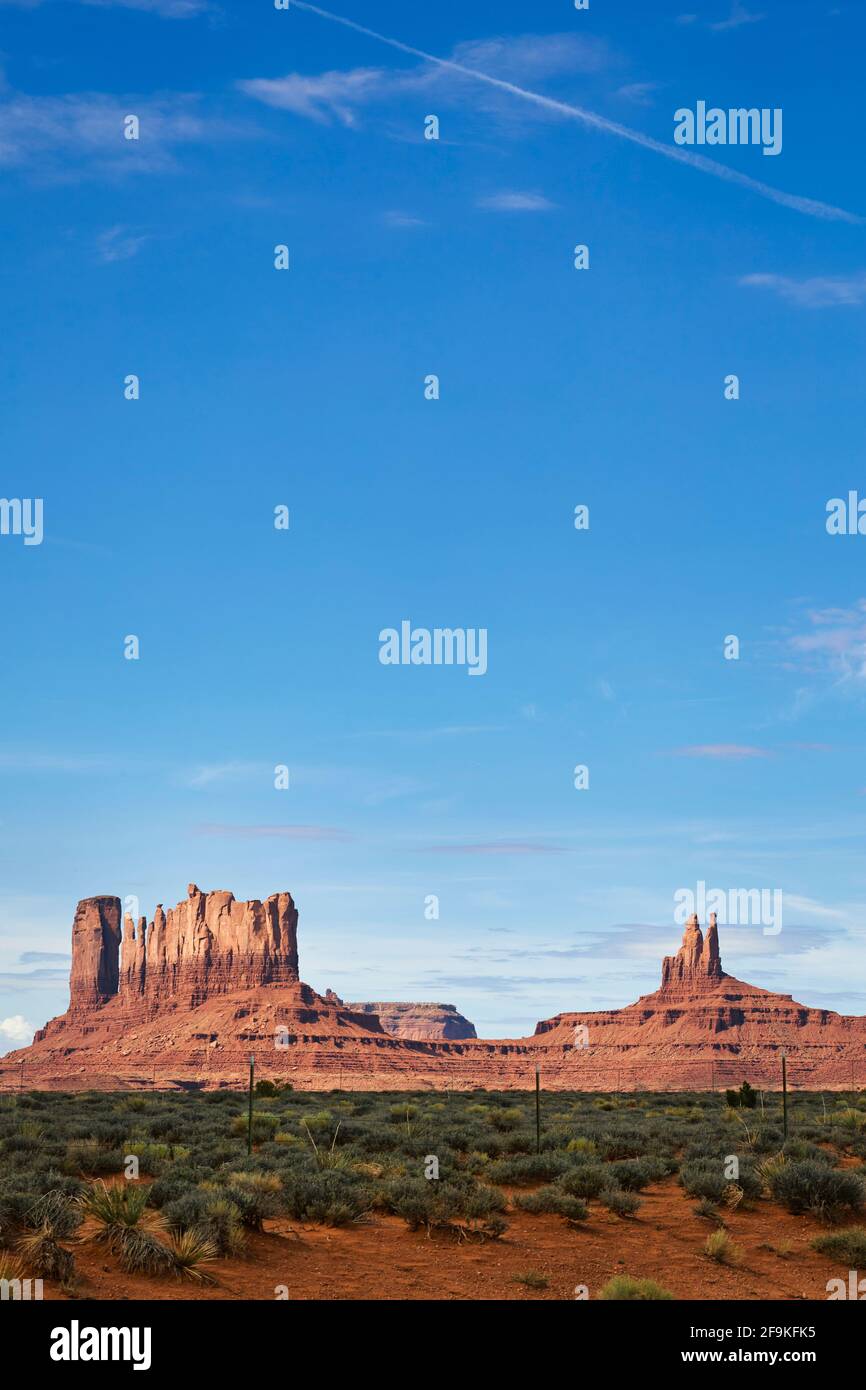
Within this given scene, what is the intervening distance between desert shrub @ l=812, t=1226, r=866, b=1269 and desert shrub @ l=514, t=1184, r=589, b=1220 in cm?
339

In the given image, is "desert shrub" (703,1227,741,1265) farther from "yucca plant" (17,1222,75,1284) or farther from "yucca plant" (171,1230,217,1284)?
"yucca plant" (17,1222,75,1284)

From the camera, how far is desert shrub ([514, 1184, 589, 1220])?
1889cm

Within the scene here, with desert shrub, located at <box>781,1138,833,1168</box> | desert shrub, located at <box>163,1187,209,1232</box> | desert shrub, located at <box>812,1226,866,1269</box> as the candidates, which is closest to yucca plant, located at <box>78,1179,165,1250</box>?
desert shrub, located at <box>163,1187,209,1232</box>

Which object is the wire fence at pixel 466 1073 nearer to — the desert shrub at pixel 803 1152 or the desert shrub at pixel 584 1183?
the desert shrub at pixel 803 1152

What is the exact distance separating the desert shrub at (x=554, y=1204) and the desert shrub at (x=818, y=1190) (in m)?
3.16

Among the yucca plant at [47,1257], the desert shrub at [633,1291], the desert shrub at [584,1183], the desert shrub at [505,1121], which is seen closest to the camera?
the yucca plant at [47,1257]

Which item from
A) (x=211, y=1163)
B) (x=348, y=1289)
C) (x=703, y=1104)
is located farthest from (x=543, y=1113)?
(x=348, y=1289)

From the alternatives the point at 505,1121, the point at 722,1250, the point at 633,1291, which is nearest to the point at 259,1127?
the point at 505,1121

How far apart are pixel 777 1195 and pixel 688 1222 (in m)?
1.71

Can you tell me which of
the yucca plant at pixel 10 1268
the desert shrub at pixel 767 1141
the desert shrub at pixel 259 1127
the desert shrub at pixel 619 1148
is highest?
the yucca plant at pixel 10 1268

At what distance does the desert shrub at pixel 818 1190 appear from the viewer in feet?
63.2

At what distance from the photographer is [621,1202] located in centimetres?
1925

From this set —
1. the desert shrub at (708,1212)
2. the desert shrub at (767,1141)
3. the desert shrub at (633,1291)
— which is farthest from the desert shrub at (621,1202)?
the desert shrub at (767,1141)
